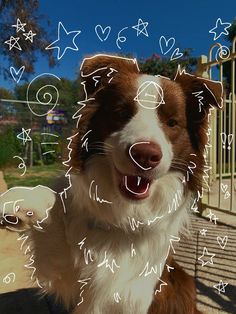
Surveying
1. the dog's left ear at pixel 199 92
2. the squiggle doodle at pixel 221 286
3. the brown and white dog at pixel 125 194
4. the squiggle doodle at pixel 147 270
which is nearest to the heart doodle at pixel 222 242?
the squiggle doodle at pixel 221 286

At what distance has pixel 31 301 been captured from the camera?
8.49 feet

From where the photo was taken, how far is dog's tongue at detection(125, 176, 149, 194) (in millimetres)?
1410

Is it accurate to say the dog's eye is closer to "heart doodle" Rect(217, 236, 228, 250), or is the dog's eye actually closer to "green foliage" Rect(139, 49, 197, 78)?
"green foliage" Rect(139, 49, 197, 78)

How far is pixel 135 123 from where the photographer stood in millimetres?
1403

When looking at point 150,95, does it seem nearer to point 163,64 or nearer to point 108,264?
point 163,64

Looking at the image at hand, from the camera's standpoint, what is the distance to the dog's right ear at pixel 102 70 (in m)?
1.40

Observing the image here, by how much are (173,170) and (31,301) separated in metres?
1.61

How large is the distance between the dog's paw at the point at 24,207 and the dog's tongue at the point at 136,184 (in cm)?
42

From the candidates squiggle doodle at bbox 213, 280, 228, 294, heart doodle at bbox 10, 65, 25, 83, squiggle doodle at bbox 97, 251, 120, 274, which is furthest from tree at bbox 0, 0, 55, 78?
squiggle doodle at bbox 213, 280, 228, 294

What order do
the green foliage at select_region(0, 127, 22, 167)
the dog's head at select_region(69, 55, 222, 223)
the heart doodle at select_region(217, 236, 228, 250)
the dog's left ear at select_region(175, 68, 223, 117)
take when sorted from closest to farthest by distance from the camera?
the dog's head at select_region(69, 55, 222, 223)
the dog's left ear at select_region(175, 68, 223, 117)
the green foliage at select_region(0, 127, 22, 167)
the heart doodle at select_region(217, 236, 228, 250)

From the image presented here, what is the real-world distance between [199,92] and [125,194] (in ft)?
1.76

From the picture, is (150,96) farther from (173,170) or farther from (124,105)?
(173,170)

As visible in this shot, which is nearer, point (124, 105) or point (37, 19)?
point (124, 105)

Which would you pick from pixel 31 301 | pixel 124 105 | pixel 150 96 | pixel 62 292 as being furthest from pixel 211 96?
pixel 31 301
